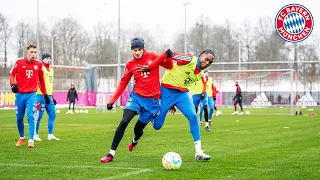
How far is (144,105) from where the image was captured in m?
11.6

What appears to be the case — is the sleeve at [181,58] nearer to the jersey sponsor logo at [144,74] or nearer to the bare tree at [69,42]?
the jersey sponsor logo at [144,74]

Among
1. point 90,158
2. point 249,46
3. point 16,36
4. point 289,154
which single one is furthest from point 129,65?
point 249,46

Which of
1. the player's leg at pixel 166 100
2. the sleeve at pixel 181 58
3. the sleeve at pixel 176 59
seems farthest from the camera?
the player's leg at pixel 166 100

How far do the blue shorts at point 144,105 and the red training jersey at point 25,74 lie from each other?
4.09 m

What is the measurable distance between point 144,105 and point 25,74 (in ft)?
14.8

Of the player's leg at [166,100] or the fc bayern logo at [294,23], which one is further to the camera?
the fc bayern logo at [294,23]

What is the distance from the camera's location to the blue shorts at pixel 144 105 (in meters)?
11.5

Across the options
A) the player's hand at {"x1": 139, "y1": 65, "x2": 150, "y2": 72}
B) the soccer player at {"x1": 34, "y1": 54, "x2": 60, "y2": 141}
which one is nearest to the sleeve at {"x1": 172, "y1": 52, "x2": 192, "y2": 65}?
the player's hand at {"x1": 139, "y1": 65, "x2": 150, "y2": 72}

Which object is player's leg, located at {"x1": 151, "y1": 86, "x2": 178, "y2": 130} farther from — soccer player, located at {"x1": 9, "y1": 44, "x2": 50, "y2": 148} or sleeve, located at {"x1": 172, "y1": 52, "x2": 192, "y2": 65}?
soccer player, located at {"x1": 9, "y1": 44, "x2": 50, "y2": 148}

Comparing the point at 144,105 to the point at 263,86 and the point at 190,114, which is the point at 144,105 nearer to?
the point at 190,114

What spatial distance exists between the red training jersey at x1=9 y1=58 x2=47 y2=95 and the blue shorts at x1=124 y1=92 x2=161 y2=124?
13.4 ft

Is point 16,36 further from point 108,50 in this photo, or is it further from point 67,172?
point 67,172

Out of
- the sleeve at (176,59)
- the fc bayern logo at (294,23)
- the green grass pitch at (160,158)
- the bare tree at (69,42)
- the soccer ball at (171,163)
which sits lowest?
the green grass pitch at (160,158)

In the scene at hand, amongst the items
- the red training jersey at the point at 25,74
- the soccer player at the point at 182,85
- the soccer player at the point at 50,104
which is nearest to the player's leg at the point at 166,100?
the soccer player at the point at 182,85
